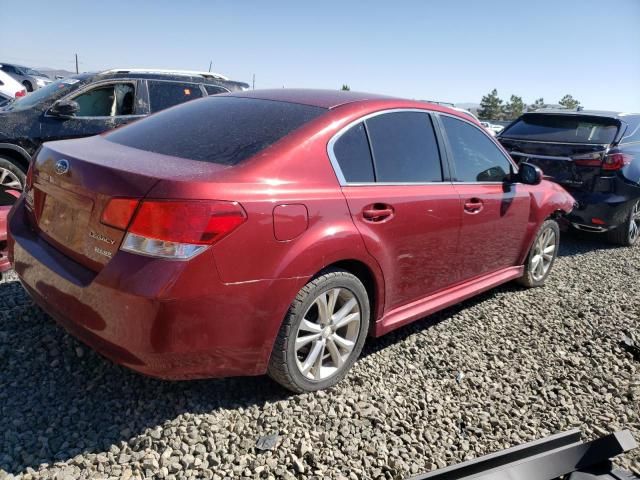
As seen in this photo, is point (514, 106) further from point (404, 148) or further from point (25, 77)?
point (404, 148)

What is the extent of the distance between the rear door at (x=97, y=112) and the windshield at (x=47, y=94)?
11cm

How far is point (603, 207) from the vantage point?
241 inches

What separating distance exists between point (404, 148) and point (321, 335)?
1.25 m

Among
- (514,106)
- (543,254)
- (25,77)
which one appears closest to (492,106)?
(514,106)

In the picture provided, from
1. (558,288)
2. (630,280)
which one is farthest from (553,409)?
(630,280)

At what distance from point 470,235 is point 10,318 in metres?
3.02

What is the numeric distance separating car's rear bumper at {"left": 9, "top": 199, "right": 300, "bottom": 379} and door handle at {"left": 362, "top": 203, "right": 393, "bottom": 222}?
0.59 m

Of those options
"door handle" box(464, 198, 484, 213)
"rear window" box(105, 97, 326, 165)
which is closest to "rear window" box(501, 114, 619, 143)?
"door handle" box(464, 198, 484, 213)

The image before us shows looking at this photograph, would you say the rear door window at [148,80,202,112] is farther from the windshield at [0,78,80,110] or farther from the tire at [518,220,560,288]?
the tire at [518,220,560,288]

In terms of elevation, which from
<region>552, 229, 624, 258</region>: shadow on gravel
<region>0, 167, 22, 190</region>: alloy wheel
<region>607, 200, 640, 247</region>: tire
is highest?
<region>0, 167, 22, 190</region>: alloy wheel

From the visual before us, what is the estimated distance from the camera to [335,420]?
2.59 m

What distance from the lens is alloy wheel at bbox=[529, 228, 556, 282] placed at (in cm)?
467

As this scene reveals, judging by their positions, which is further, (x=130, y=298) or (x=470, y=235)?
(x=470, y=235)

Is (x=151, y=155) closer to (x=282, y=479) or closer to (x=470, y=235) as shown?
(x=282, y=479)
